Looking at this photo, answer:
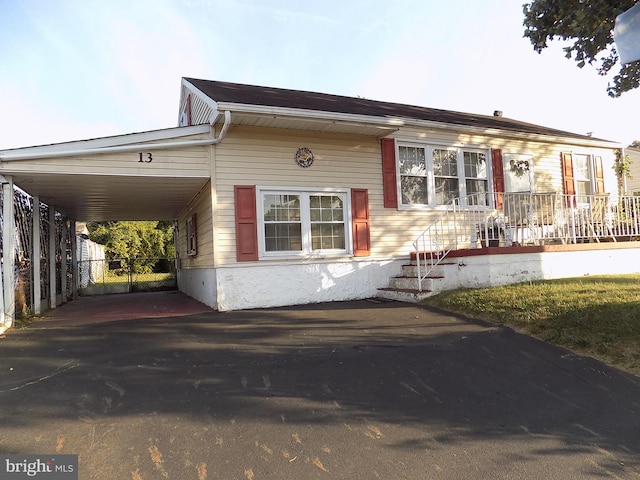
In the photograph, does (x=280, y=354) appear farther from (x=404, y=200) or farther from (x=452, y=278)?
(x=404, y=200)

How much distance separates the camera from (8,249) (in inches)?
272

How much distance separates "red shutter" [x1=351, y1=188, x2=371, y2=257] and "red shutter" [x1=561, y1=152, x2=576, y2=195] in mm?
6280

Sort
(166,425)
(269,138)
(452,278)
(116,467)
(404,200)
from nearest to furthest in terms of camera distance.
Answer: (116,467) < (166,425) < (452,278) < (269,138) < (404,200)

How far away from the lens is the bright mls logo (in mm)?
2518

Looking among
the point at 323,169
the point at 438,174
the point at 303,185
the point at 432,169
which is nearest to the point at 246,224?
the point at 303,185

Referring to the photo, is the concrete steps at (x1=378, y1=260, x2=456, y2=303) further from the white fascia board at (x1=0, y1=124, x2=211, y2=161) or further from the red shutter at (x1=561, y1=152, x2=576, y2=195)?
the red shutter at (x1=561, y1=152, x2=576, y2=195)

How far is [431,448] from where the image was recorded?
2.78 meters

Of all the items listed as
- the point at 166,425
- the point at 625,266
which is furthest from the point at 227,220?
the point at 625,266

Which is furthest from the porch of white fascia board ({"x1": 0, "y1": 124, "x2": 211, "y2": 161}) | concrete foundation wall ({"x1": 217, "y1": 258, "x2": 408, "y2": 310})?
white fascia board ({"x1": 0, "y1": 124, "x2": 211, "y2": 161})

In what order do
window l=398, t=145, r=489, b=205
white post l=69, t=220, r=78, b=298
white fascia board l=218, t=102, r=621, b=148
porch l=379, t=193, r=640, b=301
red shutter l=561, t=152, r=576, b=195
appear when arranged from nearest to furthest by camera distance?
white fascia board l=218, t=102, r=621, b=148 → porch l=379, t=193, r=640, b=301 → window l=398, t=145, r=489, b=205 → red shutter l=561, t=152, r=576, b=195 → white post l=69, t=220, r=78, b=298

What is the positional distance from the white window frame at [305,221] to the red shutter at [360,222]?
0.09 metres

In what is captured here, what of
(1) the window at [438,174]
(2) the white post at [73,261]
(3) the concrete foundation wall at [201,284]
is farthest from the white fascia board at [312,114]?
(2) the white post at [73,261]

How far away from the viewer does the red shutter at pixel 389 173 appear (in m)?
9.30

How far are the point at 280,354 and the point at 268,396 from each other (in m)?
1.18
